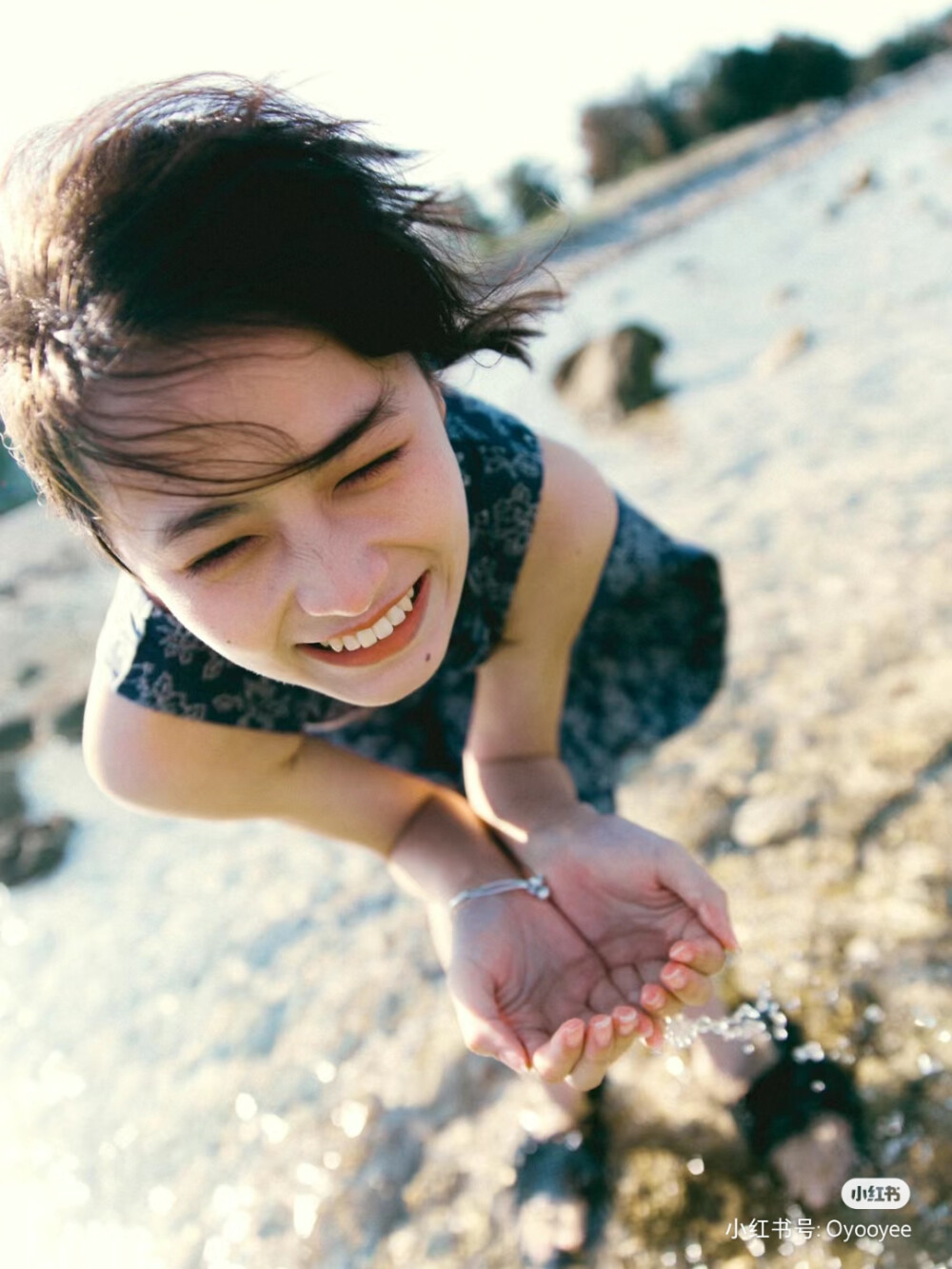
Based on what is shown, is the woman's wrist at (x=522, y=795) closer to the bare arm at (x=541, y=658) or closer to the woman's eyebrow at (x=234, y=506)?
the bare arm at (x=541, y=658)

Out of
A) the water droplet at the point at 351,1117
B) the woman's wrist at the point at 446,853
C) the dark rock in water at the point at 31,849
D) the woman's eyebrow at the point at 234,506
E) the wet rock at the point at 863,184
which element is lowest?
the wet rock at the point at 863,184

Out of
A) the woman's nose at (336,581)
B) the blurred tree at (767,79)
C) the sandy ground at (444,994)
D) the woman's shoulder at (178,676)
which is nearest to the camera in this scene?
the woman's nose at (336,581)

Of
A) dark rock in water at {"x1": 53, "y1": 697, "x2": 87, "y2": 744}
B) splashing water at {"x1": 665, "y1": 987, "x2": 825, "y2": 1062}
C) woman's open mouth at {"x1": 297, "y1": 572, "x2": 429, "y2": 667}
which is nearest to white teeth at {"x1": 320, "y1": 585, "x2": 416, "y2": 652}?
woman's open mouth at {"x1": 297, "y1": 572, "x2": 429, "y2": 667}

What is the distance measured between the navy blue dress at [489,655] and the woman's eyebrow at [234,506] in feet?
1.63

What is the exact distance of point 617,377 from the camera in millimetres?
6246

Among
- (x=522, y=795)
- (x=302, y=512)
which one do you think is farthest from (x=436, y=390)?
(x=522, y=795)

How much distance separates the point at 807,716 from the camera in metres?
2.70

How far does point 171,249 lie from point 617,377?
537 centimetres

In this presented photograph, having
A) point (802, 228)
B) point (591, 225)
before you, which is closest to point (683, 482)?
point (802, 228)

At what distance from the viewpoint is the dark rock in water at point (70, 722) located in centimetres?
414

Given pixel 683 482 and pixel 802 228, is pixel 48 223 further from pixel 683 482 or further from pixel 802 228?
pixel 802 228

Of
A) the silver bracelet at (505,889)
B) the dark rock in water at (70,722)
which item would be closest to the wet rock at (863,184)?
the dark rock in water at (70,722)

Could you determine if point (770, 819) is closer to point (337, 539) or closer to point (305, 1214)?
point (305, 1214)

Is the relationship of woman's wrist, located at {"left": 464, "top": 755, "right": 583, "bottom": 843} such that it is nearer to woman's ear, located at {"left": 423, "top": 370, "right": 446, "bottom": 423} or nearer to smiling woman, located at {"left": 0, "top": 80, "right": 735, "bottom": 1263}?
smiling woman, located at {"left": 0, "top": 80, "right": 735, "bottom": 1263}
